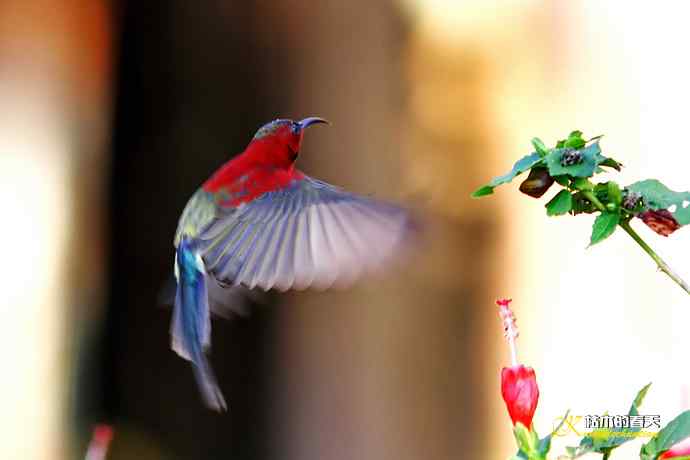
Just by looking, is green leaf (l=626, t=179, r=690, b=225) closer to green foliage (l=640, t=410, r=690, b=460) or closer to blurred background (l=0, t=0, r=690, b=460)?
green foliage (l=640, t=410, r=690, b=460)

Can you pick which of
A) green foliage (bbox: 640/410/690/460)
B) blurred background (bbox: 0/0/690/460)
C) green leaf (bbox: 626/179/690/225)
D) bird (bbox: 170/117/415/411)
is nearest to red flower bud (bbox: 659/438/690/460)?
green foliage (bbox: 640/410/690/460)

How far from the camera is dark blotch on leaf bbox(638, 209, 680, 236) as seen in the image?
418 mm

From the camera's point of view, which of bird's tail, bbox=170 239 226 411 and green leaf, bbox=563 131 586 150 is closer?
green leaf, bbox=563 131 586 150

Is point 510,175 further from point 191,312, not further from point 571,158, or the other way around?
point 191,312

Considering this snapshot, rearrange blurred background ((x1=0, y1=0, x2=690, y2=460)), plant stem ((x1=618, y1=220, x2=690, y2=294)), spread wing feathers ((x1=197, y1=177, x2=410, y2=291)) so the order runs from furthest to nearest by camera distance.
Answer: blurred background ((x1=0, y1=0, x2=690, y2=460)) → spread wing feathers ((x1=197, y1=177, x2=410, y2=291)) → plant stem ((x1=618, y1=220, x2=690, y2=294))

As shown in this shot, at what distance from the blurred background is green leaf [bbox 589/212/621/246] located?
1.02 m

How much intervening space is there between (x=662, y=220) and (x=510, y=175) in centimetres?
8

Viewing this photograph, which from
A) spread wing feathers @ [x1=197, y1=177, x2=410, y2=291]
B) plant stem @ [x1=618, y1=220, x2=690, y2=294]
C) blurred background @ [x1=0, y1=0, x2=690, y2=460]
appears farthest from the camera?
blurred background @ [x1=0, y1=0, x2=690, y2=460]

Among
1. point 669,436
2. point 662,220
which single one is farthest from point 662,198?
point 669,436

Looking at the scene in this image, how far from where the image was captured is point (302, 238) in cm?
68

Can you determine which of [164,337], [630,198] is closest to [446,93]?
[164,337]

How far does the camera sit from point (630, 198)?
42cm

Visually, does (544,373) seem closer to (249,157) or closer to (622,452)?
(622,452)

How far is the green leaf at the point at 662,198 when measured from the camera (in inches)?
16.3
